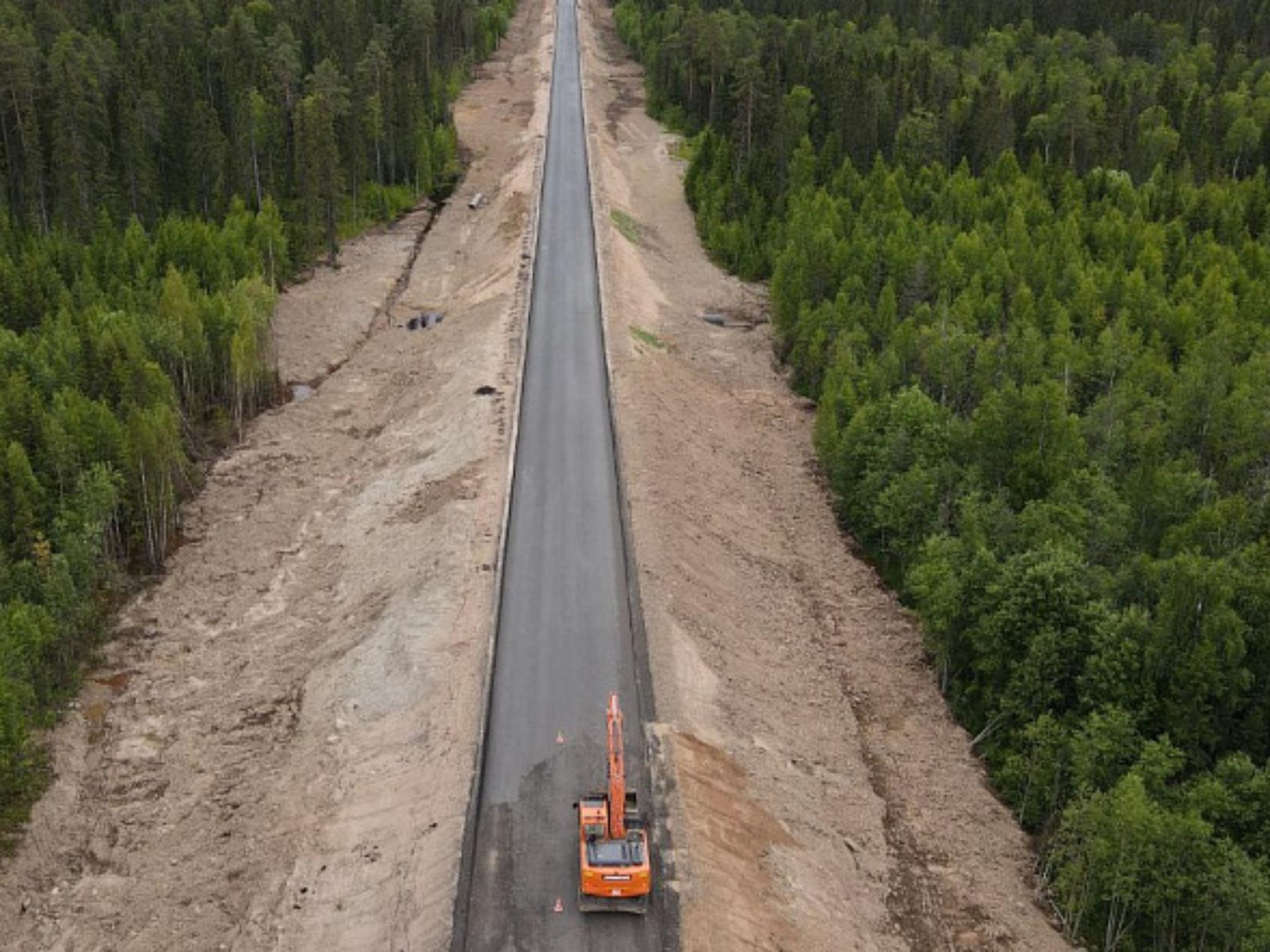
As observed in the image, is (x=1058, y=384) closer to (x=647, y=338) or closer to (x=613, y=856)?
(x=647, y=338)

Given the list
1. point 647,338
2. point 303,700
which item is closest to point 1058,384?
point 647,338

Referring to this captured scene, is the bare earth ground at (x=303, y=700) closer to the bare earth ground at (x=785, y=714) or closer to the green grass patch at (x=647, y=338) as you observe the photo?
the bare earth ground at (x=785, y=714)

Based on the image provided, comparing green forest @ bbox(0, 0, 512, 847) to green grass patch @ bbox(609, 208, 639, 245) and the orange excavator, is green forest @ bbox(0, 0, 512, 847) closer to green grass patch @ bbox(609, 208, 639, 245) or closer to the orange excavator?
the orange excavator

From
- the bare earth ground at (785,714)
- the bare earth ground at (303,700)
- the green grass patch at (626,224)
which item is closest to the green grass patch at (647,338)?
the bare earth ground at (785,714)

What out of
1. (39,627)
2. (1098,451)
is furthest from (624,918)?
(1098,451)

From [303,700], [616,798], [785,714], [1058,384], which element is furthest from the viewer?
[1058,384]

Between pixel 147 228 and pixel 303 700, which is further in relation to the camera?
pixel 147 228

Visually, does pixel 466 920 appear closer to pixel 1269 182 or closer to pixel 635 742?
pixel 635 742

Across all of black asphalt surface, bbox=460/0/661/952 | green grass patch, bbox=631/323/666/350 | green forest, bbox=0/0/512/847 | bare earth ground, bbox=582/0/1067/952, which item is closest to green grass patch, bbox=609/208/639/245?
→ green grass patch, bbox=631/323/666/350
